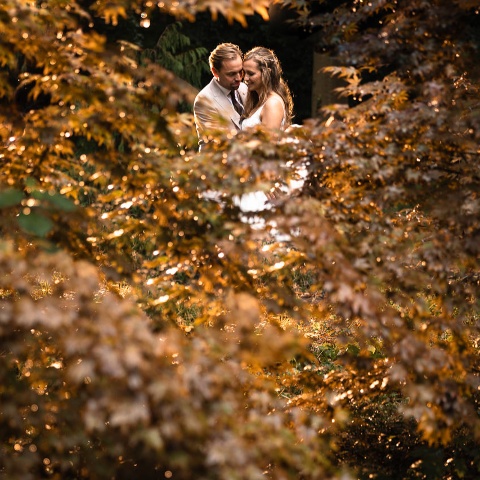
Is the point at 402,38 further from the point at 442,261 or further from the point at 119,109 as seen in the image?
the point at 119,109

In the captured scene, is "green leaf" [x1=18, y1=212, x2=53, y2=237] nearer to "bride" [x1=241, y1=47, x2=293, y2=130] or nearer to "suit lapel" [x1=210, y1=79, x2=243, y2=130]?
"bride" [x1=241, y1=47, x2=293, y2=130]

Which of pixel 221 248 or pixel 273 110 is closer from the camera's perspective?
pixel 221 248

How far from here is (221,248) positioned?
288cm

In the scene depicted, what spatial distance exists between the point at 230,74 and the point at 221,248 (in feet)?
12.6

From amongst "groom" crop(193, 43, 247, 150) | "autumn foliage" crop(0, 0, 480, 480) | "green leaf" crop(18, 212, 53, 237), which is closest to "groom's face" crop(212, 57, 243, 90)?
"groom" crop(193, 43, 247, 150)

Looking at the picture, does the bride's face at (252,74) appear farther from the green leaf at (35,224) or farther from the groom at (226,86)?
the green leaf at (35,224)

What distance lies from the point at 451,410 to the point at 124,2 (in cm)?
189

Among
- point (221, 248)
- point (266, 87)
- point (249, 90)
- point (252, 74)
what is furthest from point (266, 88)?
point (221, 248)

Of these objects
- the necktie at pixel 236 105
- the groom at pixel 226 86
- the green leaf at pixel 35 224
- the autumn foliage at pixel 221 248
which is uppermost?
the green leaf at pixel 35 224

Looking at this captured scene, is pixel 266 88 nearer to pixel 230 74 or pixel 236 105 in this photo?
pixel 230 74

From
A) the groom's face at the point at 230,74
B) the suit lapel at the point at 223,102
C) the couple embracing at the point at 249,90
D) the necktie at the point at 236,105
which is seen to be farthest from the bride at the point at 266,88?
the necktie at the point at 236,105

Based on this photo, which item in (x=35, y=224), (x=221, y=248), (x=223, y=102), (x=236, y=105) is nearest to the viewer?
(x=35, y=224)

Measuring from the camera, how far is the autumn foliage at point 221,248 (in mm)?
2111

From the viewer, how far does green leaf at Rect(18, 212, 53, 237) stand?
7.24 ft
